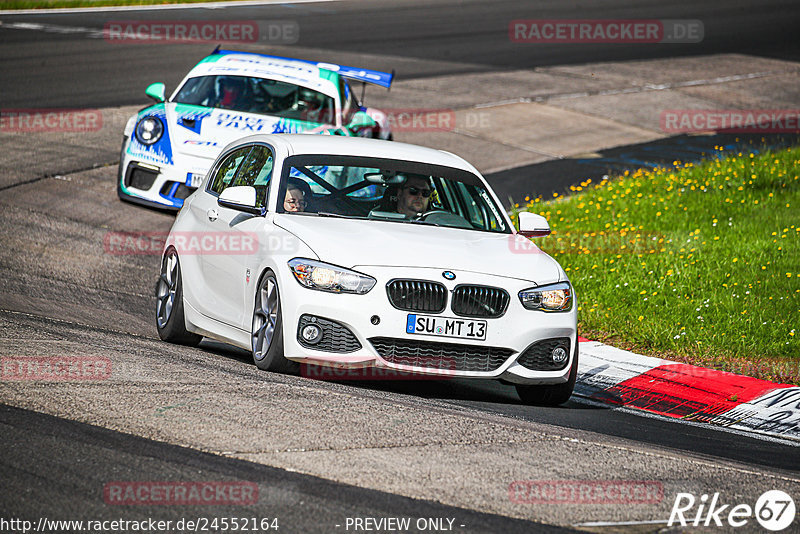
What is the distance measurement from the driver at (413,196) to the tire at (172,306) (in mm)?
1716

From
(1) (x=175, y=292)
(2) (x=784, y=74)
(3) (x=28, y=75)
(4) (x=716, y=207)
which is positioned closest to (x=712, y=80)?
(2) (x=784, y=74)

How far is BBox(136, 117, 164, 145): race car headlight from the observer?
44.1 feet

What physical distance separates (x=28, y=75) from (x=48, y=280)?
39.3 ft

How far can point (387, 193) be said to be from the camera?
842cm

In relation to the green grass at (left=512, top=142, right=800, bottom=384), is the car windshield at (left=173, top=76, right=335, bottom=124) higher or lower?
higher

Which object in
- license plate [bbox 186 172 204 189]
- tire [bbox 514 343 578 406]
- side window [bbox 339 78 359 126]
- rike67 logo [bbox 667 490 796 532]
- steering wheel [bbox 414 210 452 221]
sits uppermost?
steering wheel [bbox 414 210 452 221]

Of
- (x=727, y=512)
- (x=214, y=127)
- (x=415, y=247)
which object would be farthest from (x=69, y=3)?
(x=727, y=512)

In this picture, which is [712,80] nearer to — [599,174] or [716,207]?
[599,174]

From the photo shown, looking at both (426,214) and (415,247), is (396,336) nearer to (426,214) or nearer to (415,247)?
(415,247)

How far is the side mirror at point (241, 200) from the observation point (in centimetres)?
799

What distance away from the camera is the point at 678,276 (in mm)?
11398

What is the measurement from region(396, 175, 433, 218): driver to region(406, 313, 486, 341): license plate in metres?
1.32

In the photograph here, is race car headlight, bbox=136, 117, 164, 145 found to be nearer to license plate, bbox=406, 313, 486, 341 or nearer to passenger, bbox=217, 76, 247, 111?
passenger, bbox=217, 76, 247, 111

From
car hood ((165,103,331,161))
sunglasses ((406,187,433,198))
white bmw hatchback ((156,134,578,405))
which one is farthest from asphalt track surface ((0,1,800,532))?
sunglasses ((406,187,433,198))
